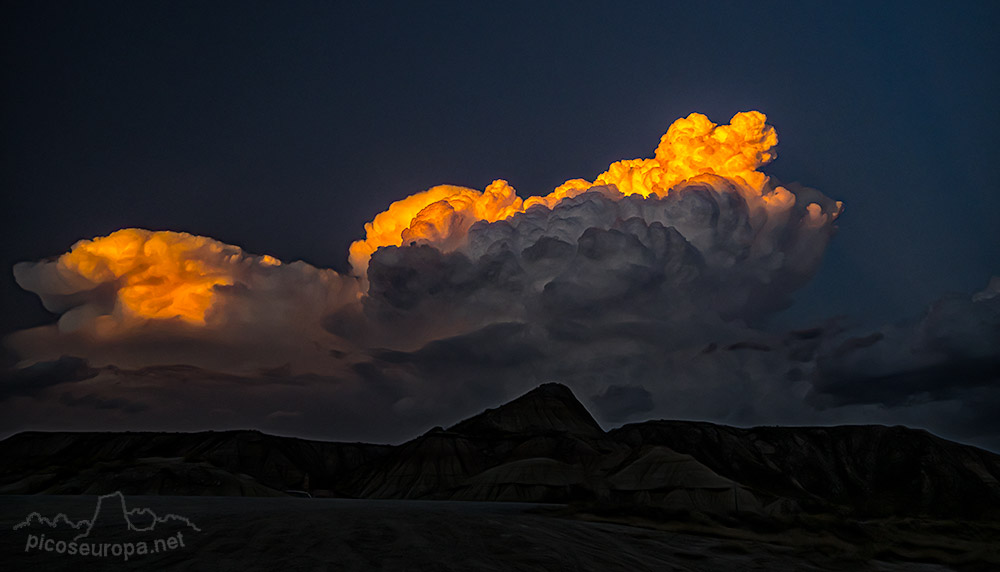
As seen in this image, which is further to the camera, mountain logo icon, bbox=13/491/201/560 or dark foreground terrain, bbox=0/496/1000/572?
mountain logo icon, bbox=13/491/201/560

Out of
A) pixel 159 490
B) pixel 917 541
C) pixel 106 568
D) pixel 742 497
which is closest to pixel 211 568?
pixel 106 568

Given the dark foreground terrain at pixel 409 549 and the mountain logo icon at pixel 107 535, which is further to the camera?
the mountain logo icon at pixel 107 535

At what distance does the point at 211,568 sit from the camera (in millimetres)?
25172

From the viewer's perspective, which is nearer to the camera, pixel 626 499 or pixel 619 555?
pixel 619 555

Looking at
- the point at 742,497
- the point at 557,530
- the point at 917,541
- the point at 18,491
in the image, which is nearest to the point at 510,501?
the point at 742,497

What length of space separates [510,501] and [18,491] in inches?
4608

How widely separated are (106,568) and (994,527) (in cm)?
10935

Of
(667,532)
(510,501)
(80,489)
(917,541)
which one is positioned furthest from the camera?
(510,501)

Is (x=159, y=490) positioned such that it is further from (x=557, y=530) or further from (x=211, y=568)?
(x=211, y=568)

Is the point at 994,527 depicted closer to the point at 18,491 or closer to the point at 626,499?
the point at 626,499

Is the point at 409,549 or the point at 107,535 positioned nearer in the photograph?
the point at 107,535

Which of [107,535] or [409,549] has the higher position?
[107,535]

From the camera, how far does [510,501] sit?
18938 centimetres

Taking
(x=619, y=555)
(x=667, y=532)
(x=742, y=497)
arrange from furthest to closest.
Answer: (x=742, y=497)
(x=667, y=532)
(x=619, y=555)
